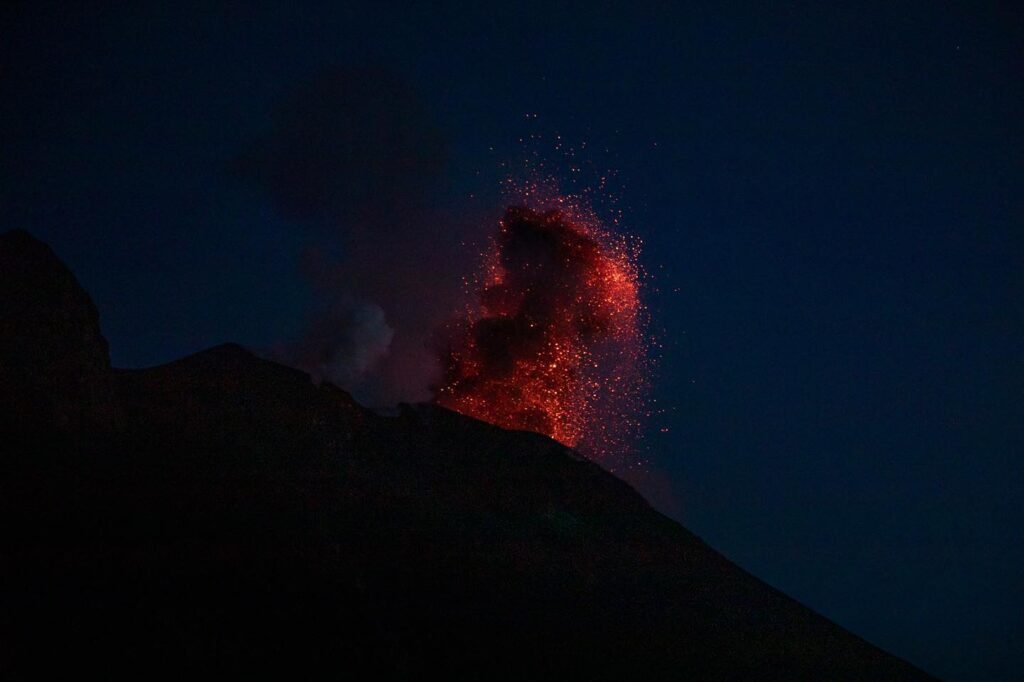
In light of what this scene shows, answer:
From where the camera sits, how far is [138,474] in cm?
2488

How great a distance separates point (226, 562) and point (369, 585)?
5311mm

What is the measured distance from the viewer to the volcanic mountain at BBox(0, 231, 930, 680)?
18531 mm

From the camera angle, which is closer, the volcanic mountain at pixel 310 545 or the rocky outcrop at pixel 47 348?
the volcanic mountain at pixel 310 545

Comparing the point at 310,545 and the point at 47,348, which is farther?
the point at 310,545

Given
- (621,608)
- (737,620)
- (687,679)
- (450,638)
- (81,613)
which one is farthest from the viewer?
(737,620)

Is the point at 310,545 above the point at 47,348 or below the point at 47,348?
below

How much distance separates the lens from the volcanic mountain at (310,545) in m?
18.5

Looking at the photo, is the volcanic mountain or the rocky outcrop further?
the rocky outcrop

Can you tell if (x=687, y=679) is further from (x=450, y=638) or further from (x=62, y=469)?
(x=62, y=469)

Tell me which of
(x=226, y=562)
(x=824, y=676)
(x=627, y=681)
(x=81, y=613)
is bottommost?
(x=81, y=613)

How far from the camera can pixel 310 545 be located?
83.5ft

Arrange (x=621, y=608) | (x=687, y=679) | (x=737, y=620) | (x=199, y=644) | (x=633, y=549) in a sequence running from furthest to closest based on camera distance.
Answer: (x=633, y=549), (x=737, y=620), (x=621, y=608), (x=687, y=679), (x=199, y=644)

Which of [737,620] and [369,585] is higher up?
[737,620]

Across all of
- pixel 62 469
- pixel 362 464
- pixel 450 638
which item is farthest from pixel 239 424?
pixel 450 638
